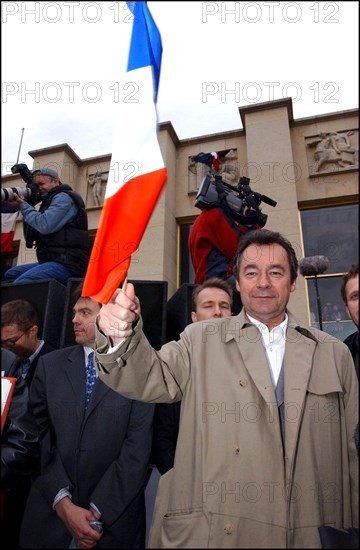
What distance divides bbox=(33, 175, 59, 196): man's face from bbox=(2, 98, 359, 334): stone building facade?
3.87 m

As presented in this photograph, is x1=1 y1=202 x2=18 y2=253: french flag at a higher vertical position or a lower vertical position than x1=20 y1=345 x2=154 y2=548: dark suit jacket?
higher

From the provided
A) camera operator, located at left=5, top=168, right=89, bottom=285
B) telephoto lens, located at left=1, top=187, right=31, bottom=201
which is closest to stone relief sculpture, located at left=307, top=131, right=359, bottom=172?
camera operator, located at left=5, top=168, right=89, bottom=285

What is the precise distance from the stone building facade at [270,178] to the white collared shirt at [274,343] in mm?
5200

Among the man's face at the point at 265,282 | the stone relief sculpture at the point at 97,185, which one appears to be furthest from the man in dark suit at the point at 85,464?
the stone relief sculpture at the point at 97,185

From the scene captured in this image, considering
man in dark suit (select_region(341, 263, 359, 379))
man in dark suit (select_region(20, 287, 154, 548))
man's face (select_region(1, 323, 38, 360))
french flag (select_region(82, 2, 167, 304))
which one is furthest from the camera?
man's face (select_region(1, 323, 38, 360))

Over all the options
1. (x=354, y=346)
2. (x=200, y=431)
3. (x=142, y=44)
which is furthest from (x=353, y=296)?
(x=142, y=44)

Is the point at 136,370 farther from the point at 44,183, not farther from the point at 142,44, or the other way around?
the point at 44,183

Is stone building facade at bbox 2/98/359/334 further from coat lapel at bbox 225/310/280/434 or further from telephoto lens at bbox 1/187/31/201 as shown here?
coat lapel at bbox 225/310/280/434

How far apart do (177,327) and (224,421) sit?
70.3 inches

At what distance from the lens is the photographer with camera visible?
136 inches

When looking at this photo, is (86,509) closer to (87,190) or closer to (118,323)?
(118,323)

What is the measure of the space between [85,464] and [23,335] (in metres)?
1.02

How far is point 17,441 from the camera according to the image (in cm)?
168

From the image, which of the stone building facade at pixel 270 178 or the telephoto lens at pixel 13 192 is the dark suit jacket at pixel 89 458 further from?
the stone building facade at pixel 270 178
